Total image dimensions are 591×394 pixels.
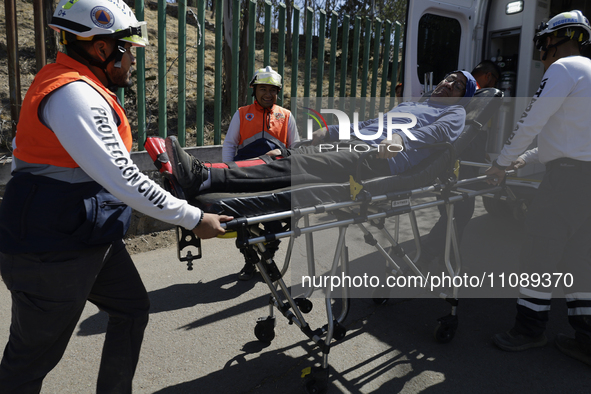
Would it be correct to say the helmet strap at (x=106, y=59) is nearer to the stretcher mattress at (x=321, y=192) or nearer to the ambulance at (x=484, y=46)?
the stretcher mattress at (x=321, y=192)

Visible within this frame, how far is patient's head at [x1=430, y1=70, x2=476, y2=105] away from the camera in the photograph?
3.98 metres

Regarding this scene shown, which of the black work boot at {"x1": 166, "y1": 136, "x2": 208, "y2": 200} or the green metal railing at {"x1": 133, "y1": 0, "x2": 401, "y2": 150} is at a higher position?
the green metal railing at {"x1": 133, "y1": 0, "x2": 401, "y2": 150}

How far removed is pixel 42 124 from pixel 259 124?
2479mm

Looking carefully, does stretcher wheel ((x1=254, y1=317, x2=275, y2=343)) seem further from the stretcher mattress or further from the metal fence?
the metal fence

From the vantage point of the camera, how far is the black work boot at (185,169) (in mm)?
2174

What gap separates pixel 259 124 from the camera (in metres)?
4.02

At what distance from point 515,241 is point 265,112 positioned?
3.26m

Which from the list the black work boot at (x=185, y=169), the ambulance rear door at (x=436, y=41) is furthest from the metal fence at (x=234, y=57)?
the black work boot at (x=185, y=169)

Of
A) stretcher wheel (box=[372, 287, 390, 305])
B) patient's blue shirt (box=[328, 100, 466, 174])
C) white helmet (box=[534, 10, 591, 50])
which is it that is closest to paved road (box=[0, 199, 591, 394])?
stretcher wheel (box=[372, 287, 390, 305])

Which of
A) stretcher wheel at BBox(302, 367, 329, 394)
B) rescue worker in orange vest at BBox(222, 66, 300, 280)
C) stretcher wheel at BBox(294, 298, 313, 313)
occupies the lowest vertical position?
stretcher wheel at BBox(302, 367, 329, 394)

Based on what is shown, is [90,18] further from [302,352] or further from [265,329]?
[302,352]

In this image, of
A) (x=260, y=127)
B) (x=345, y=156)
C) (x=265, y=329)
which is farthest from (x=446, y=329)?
(x=260, y=127)

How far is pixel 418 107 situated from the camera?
3.96 meters

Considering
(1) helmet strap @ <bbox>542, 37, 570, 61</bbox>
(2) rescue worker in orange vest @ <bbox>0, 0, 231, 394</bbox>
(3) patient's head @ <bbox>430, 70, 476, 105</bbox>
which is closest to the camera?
(2) rescue worker in orange vest @ <bbox>0, 0, 231, 394</bbox>
